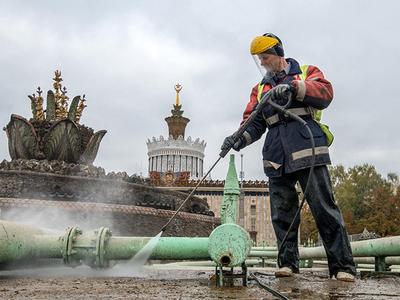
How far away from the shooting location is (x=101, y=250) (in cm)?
330

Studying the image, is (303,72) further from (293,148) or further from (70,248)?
(70,248)

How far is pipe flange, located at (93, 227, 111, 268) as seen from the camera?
329cm

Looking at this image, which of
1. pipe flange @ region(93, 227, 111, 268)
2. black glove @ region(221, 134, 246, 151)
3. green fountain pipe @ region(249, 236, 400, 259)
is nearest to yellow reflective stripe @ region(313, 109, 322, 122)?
black glove @ region(221, 134, 246, 151)

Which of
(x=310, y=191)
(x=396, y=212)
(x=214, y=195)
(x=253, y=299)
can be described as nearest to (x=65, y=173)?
(x=310, y=191)

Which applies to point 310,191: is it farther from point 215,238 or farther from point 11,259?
point 11,259

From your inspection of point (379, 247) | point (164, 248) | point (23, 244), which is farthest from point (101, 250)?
point (379, 247)

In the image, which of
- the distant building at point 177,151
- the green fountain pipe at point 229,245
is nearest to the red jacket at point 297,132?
the green fountain pipe at point 229,245

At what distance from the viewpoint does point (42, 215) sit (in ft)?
25.3

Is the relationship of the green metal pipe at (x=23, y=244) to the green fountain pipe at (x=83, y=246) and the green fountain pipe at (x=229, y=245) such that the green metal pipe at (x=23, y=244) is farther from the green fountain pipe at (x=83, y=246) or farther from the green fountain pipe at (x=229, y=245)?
the green fountain pipe at (x=229, y=245)

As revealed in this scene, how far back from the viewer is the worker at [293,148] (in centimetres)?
330

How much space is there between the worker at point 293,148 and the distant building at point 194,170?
165 ft

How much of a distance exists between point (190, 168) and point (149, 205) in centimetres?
5635

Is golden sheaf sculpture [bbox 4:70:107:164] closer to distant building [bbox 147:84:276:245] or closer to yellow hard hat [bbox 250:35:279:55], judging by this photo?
yellow hard hat [bbox 250:35:279:55]

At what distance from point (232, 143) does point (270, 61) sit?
2.11ft
